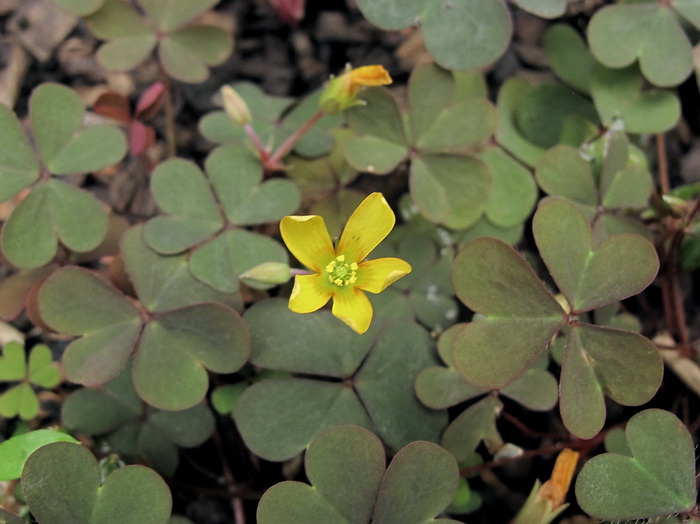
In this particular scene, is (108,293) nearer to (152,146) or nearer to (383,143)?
(152,146)

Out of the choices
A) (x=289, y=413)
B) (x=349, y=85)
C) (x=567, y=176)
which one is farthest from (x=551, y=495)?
(x=349, y=85)

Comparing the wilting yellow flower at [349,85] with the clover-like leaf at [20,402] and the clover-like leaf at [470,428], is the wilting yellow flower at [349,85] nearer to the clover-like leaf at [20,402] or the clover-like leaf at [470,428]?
the clover-like leaf at [470,428]

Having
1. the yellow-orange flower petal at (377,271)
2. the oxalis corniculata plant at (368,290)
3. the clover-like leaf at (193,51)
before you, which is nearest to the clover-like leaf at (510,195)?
the oxalis corniculata plant at (368,290)

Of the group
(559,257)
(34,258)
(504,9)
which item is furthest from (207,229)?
(504,9)

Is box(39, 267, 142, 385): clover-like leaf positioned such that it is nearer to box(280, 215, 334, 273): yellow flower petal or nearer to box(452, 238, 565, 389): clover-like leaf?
box(280, 215, 334, 273): yellow flower petal

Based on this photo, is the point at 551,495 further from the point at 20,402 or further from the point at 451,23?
the point at 20,402

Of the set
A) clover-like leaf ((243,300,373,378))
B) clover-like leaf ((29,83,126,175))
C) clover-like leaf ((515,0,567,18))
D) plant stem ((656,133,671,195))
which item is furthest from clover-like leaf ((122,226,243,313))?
plant stem ((656,133,671,195))

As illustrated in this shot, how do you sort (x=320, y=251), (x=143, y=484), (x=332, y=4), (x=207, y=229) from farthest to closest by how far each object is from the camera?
(x=332, y=4)
(x=207, y=229)
(x=320, y=251)
(x=143, y=484)
